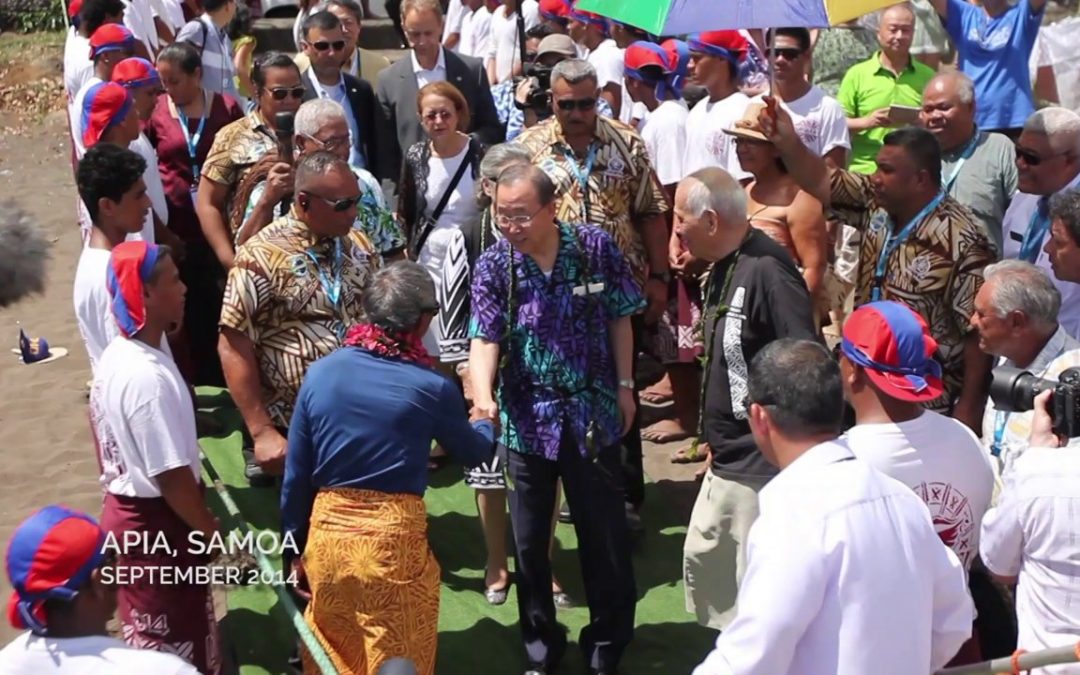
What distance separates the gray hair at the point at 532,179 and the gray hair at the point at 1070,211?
187 centimetres

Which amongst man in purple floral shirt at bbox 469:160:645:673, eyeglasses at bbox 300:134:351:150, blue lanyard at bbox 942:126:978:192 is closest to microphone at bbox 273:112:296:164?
eyeglasses at bbox 300:134:351:150

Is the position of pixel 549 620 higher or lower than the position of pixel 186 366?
lower

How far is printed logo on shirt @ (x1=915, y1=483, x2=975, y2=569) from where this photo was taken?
377cm

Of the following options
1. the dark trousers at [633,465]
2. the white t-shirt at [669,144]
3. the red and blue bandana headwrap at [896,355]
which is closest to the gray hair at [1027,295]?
the red and blue bandana headwrap at [896,355]

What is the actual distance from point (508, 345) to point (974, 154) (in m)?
2.69

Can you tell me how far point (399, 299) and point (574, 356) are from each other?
0.93 meters

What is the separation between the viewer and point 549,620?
5.29 metres

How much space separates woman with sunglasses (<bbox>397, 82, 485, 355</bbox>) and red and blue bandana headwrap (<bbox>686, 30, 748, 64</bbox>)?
4.50ft

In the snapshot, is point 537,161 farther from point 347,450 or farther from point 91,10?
point 91,10

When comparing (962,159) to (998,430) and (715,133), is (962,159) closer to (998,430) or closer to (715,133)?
(715,133)

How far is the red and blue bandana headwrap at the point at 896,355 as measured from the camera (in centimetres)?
368

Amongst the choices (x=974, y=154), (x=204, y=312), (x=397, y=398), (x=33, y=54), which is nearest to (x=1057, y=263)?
(x=974, y=154)

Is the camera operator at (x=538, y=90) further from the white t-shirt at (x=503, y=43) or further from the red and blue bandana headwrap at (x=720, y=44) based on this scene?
the white t-shirt at (x=503, y=43)

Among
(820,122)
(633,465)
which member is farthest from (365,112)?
(633,465)
